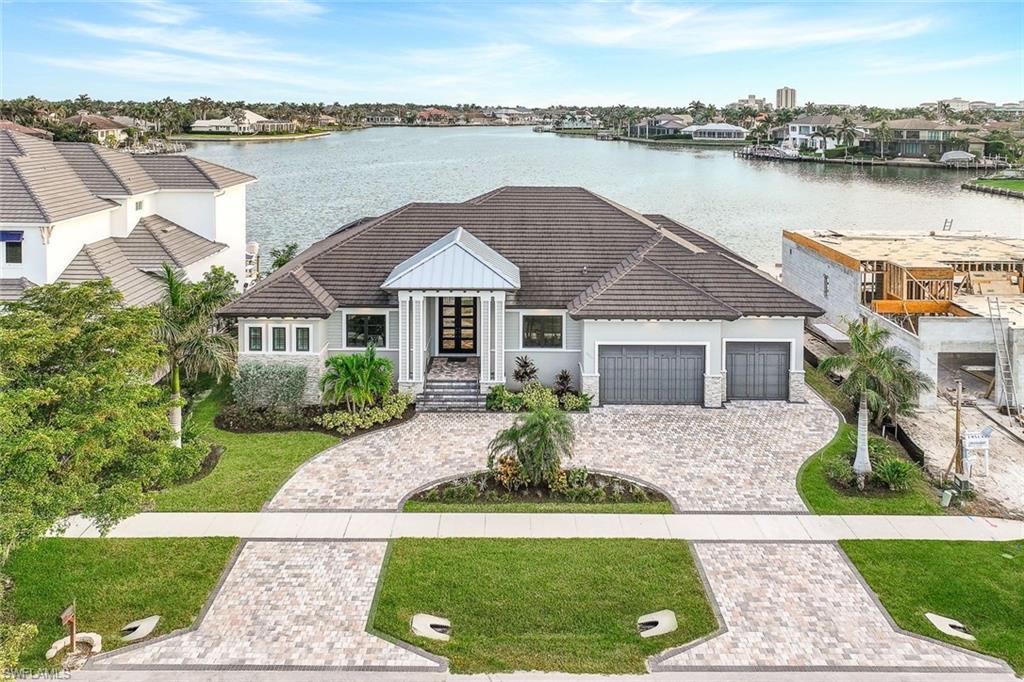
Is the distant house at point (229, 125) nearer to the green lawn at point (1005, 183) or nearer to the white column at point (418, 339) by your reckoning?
the green lawn at point (1005, 183)

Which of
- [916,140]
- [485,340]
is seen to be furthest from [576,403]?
[916,140]

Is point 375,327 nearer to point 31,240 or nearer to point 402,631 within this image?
point 31,240

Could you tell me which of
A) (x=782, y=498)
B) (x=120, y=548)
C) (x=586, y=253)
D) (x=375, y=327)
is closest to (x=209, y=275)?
(x=375, y=327)

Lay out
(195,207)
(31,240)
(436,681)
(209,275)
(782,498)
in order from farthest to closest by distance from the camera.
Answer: (195,207) < (209,275) < (31,240) < (782,498) < (436,681)

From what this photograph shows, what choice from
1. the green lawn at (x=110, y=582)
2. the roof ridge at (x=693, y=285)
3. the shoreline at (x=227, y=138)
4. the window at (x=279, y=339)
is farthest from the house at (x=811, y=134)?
the green lawn at (x=110, y=582)

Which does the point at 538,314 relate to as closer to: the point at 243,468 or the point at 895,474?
the point at 243,468

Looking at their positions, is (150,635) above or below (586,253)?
below
